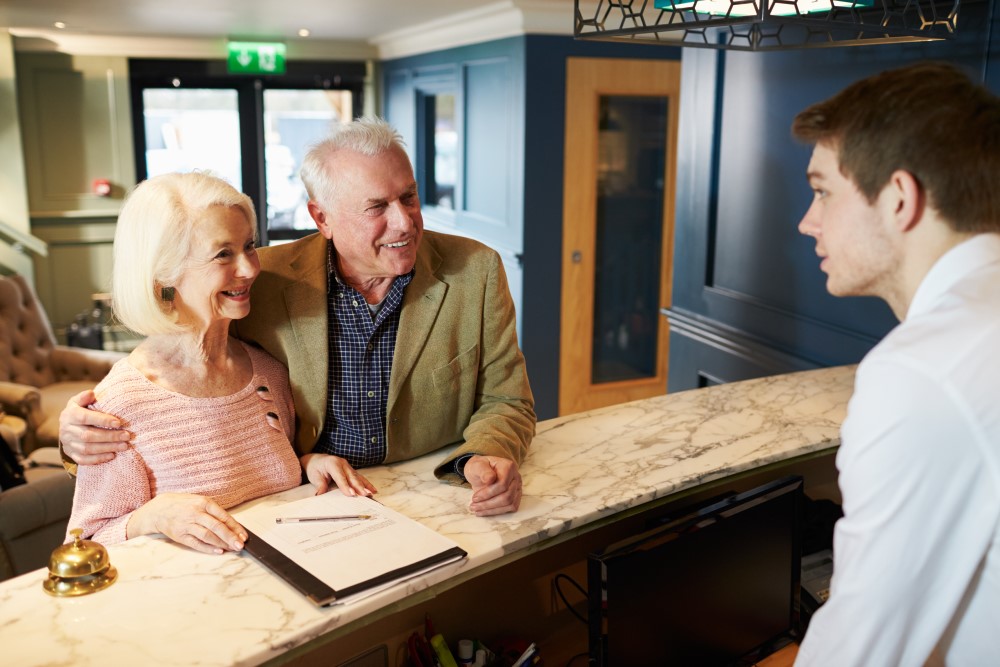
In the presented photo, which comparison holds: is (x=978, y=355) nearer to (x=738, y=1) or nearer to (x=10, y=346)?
(x=738, y=1)

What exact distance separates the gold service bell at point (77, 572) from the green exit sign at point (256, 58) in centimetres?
641

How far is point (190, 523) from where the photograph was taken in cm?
136

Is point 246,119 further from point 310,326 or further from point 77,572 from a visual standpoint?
point 77,572

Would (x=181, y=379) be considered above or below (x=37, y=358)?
above

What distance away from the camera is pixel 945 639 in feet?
3.39

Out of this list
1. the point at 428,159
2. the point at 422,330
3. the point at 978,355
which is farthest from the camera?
the point at 428,159

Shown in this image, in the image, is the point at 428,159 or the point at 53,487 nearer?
the point at 53,487

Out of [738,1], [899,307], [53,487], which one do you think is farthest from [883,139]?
[53,487]

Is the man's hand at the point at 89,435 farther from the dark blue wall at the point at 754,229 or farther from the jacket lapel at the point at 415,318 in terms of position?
the dark blue wall at the point at 754,229

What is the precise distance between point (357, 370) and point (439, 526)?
471 millimetres

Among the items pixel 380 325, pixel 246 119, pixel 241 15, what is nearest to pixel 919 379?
pixel 380 325

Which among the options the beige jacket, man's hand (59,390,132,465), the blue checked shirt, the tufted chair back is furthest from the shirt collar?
the tufted chair back

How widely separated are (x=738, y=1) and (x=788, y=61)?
1.58m

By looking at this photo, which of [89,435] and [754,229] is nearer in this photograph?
[89,435]
